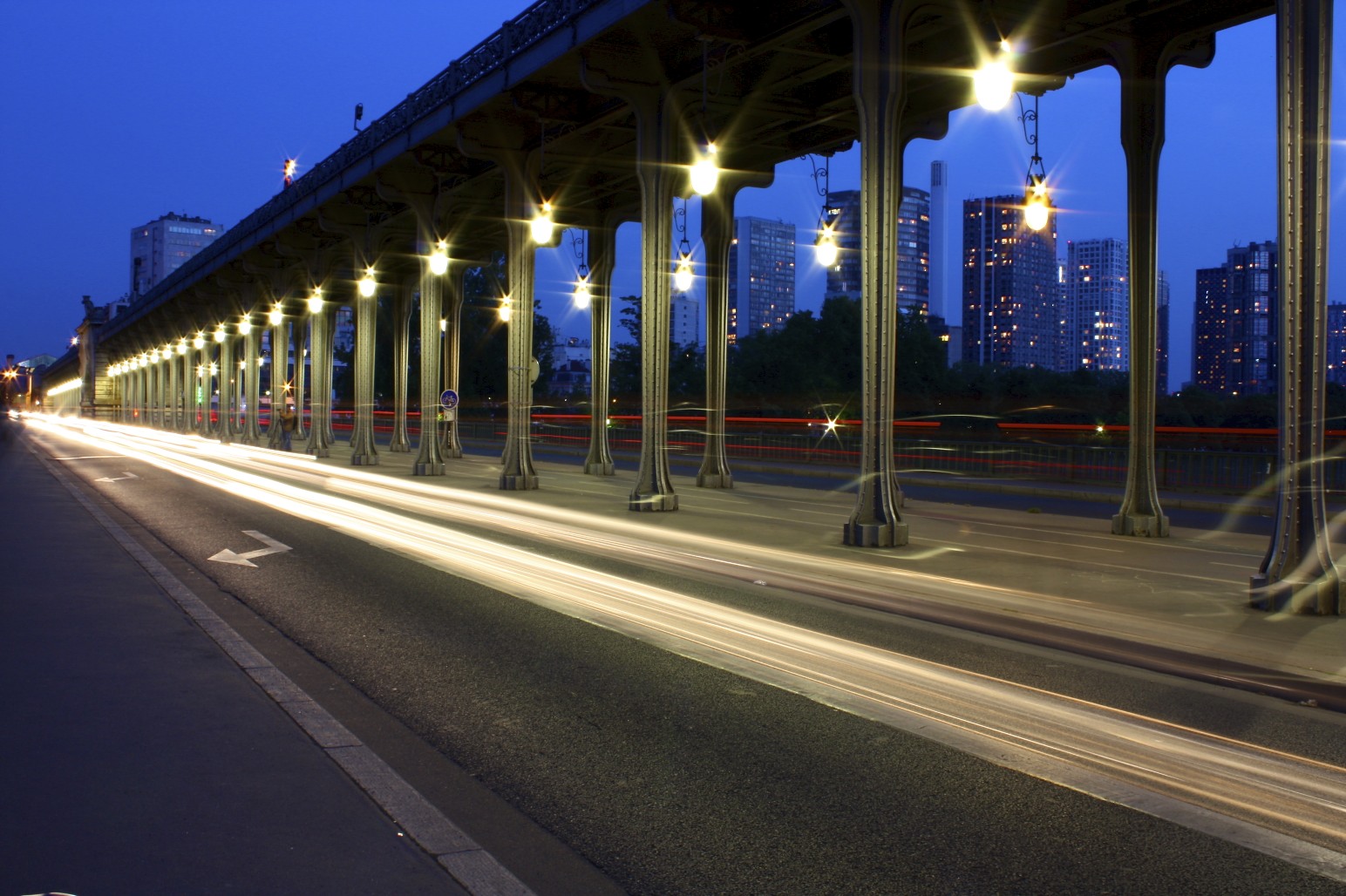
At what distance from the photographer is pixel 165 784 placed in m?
4.94

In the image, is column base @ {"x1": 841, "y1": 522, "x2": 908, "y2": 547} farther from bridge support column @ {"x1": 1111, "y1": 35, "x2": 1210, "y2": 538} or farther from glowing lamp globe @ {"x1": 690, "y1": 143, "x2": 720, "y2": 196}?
glowing lamp globe @ {"x1": 690, "y1": 143, "x2": 720, "y2": 196}

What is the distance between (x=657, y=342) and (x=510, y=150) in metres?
8.08

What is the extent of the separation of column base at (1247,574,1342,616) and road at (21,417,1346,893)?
1.55 meters

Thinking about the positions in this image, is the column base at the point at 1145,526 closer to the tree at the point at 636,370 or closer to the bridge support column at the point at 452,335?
the bridge support column at the point at 452,335

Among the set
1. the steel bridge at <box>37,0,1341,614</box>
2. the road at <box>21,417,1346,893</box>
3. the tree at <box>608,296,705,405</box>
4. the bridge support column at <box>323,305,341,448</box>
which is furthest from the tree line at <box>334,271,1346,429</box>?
the road at <box>21,417,1346,893</box>

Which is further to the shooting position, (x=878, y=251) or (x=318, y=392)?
(x=318, y=392)

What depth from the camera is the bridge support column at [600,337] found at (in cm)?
3284

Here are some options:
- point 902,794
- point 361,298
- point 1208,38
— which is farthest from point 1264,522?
point 361,298

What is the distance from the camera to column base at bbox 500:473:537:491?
2548 cm

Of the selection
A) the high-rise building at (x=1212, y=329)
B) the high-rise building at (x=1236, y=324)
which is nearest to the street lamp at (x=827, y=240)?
the high-rise building at (x=1236, y=324)

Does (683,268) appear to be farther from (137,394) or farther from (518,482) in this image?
(137,394)

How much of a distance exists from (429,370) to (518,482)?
7.01m

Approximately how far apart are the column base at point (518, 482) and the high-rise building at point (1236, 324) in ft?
283

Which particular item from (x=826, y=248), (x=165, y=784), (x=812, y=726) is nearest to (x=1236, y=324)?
(x=826, y=248)
